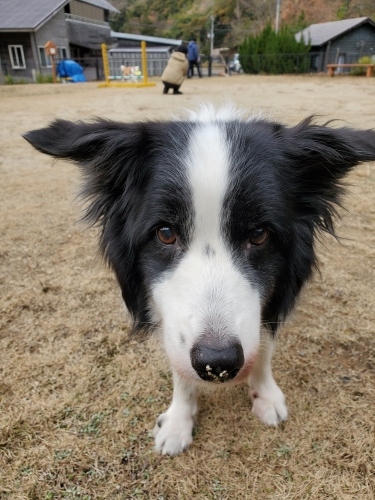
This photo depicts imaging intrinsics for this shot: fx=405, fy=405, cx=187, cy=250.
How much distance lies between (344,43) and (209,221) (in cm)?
4004

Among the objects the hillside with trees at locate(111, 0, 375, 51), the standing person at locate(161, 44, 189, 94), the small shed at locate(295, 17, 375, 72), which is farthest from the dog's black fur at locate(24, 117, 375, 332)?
the hillside with trees at locate(111, 0, 375, 51)

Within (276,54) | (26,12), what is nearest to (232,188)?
(276,54)

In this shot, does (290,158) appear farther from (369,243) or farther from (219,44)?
(219,44)

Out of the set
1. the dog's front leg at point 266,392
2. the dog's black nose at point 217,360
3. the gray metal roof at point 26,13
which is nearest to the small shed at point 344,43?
the gray metal roof at point 26,13

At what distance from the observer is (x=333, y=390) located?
8.45 feet

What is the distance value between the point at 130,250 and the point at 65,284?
169cm

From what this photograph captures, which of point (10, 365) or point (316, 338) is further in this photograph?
point (316, 338)

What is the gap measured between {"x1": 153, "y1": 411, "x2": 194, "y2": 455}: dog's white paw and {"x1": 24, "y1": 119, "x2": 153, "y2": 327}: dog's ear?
1.93 feet

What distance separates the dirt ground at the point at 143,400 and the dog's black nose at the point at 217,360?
2.77 feet

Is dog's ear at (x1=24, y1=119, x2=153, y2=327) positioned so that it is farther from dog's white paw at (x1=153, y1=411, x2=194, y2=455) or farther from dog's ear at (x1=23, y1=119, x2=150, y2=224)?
dog's white paw at (x1=153, y1=411, x2=194, y2=455)

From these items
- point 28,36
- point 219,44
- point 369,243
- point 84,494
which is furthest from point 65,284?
point 219,44

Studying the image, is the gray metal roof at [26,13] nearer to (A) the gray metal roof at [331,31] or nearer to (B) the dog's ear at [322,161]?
(A) the gray metal roof at [331,31]

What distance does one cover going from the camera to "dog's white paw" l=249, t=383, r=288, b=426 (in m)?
2.38

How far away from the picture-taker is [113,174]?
7.00ft
